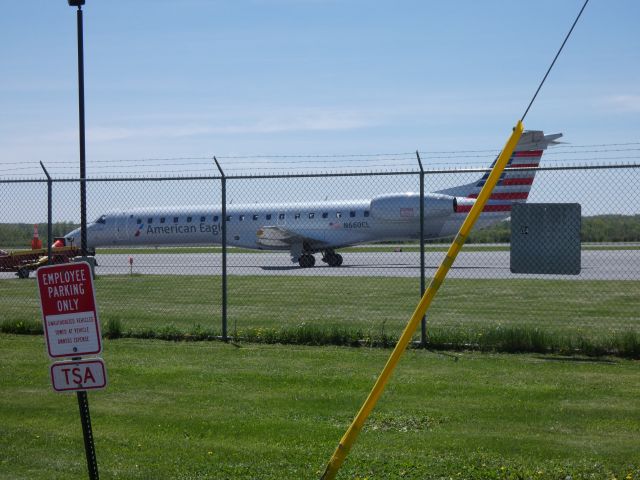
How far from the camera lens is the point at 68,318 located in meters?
5.47

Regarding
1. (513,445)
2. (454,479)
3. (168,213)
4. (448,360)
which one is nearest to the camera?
(454,479)

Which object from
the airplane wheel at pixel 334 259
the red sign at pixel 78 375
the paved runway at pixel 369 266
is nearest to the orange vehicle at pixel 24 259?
the paved runway at pixel 369 266

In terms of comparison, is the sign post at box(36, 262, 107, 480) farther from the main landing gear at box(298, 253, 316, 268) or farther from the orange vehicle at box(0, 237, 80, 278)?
the main landing gear at box(298, 253, 316, 268)

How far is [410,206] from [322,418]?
25.2 metres

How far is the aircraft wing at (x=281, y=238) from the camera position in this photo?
3534cm

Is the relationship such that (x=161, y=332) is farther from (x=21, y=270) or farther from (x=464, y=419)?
(x=21, y=270)

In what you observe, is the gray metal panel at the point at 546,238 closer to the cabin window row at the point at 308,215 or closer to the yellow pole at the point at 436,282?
the yellow pole at the point at 436,282

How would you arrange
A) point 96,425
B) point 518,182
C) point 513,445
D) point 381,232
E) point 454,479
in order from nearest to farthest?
point 454,479, point 513,445, point 96,425, point 518,182, point 381,232

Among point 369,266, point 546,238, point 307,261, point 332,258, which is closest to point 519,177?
point 369,266

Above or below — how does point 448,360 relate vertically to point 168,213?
below

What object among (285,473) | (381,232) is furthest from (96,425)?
(381,232)

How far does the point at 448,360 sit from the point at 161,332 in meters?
4.49

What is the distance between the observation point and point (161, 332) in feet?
42.8

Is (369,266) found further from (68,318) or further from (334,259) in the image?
(68,318)
